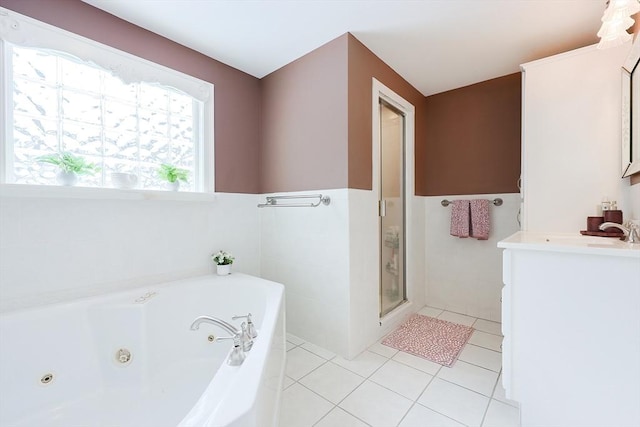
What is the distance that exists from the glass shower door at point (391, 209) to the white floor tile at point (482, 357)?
2.20ft

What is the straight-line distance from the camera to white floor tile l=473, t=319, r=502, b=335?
237 centimetres

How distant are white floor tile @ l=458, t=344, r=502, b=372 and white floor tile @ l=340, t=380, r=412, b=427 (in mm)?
709

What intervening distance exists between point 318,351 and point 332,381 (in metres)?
0.38

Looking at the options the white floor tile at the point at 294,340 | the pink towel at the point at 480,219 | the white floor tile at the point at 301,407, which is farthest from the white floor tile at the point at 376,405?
the pink towel at the point at 480,219

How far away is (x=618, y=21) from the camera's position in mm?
1260

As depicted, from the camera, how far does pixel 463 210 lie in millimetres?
2656

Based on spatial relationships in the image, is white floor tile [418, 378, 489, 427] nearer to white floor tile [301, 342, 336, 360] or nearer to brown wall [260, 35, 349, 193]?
white floor tile [301, 342, 336, 360]

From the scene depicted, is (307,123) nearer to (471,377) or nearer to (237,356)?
(237,356)

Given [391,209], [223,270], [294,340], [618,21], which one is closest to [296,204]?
[223,270]

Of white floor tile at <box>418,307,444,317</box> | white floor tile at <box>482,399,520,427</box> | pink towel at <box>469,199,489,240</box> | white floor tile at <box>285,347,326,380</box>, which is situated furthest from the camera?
white floor tile at <box>418,307,444,317</box>

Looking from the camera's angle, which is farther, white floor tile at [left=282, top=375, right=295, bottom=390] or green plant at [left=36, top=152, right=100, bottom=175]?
white floor tile at [left=282, top=375, right=295, bottom=390]

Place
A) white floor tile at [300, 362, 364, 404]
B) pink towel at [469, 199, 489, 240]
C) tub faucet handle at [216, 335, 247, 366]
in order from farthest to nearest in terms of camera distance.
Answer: pink towel at [469, 199, 489, 240] → white floor tile at [300, 362, 364, 404] → tub faucet handle at [216, 335, 247, 366]

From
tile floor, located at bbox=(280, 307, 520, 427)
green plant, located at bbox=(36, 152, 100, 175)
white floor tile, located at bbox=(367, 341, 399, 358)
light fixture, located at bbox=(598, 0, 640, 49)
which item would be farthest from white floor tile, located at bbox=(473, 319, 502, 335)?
green plant, located at bbox=(36, 152, 100, 175)

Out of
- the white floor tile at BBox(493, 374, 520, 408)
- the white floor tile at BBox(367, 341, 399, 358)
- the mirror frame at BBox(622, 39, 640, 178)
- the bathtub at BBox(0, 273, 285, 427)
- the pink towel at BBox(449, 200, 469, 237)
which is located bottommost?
the white floor tile at BBox(367, 341, 399, 358)
